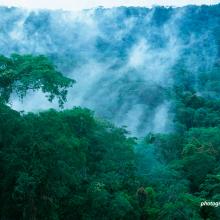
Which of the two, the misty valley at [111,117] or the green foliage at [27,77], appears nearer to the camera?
the misty valley at [111,117]

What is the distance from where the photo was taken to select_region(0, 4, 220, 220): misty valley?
12344mm

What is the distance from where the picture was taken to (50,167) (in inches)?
477

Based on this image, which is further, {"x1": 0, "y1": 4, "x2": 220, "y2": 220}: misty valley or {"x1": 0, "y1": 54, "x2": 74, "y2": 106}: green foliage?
{"x1": 0, "y1": 54, "x2": 74, "y2": 106}: green foliage

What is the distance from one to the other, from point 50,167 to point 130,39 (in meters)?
78.9

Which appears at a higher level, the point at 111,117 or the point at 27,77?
the point at 111,117

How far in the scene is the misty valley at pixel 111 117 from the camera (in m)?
12.3

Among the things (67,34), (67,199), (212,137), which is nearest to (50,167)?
(67,199)

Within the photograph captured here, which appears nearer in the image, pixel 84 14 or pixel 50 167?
pixel 50 167

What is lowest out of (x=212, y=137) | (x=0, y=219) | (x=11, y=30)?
(x=0, y=219)

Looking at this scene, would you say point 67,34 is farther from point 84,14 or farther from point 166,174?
point 166,174

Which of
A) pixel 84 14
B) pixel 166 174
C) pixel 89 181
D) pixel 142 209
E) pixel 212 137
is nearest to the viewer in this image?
pixel 89 181

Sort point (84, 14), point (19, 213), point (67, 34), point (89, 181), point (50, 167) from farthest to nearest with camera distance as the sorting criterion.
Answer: point (84, 14) < point (67, 34) < point (89, 181) < point (19, 213) < point (50, 167)

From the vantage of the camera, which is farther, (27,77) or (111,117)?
(111,117)

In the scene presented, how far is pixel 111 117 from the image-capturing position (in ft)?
169
